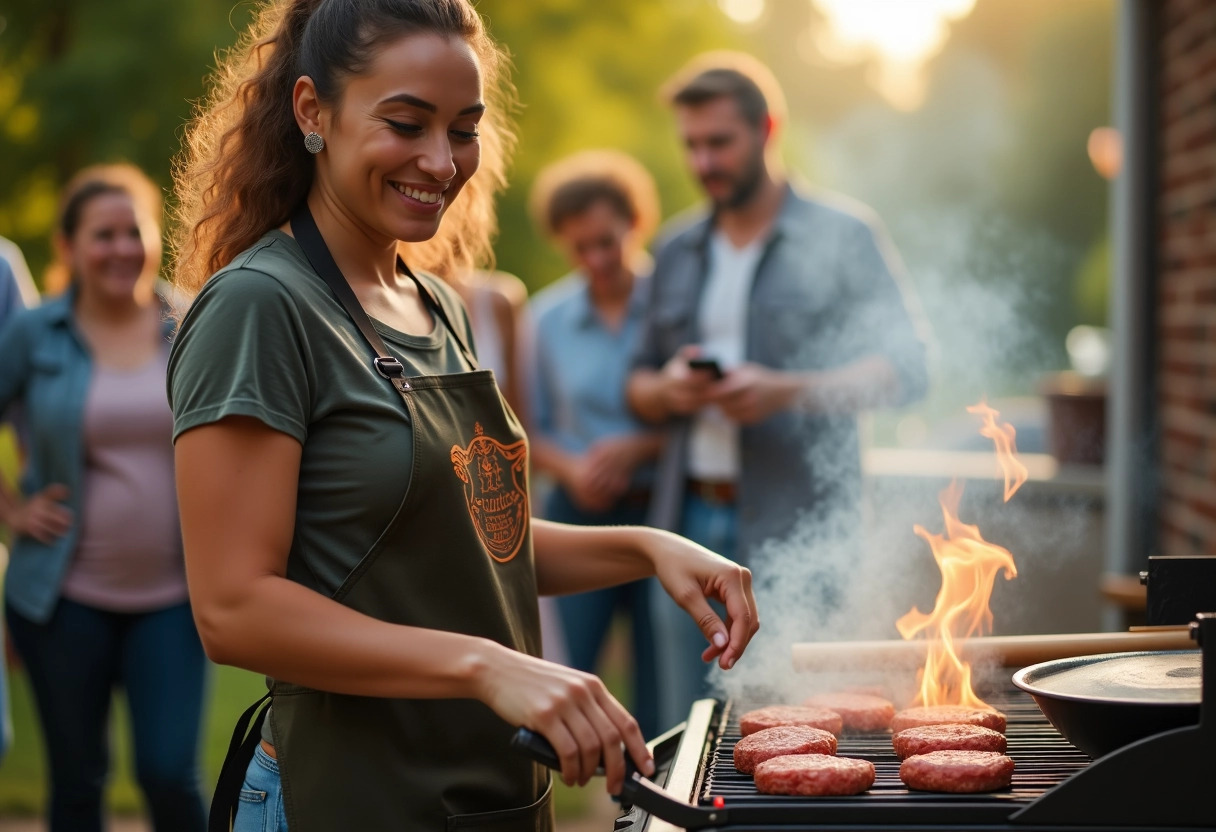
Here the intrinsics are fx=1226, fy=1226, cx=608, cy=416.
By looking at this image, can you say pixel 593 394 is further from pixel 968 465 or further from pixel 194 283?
pixel 194 283

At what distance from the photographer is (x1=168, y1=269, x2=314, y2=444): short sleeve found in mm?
1694

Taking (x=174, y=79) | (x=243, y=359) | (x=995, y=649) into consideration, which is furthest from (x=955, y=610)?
(x=174, y=79)

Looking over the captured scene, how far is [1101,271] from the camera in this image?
2372cm

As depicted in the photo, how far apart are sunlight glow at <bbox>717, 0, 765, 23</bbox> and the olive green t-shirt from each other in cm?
964

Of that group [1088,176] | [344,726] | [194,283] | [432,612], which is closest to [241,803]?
[344,726]

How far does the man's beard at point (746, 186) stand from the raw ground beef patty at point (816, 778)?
9.11ft

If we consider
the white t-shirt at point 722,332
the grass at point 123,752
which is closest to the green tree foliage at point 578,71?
the grass at point 123,752

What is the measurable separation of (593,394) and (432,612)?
323 cm

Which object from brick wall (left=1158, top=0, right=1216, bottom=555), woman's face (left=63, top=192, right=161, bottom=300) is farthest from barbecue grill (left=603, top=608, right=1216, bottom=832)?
woman's face (left=63, top=192, right=161, bottom=300)

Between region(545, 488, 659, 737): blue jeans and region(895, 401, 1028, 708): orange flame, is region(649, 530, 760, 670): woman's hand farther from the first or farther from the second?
region(545, 488, 659, 737): blue jeans

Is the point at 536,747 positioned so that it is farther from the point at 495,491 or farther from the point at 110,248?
the point at 110,248

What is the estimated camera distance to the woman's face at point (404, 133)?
74.9 inches

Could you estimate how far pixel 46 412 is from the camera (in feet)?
13.1

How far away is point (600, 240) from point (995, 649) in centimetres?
300
